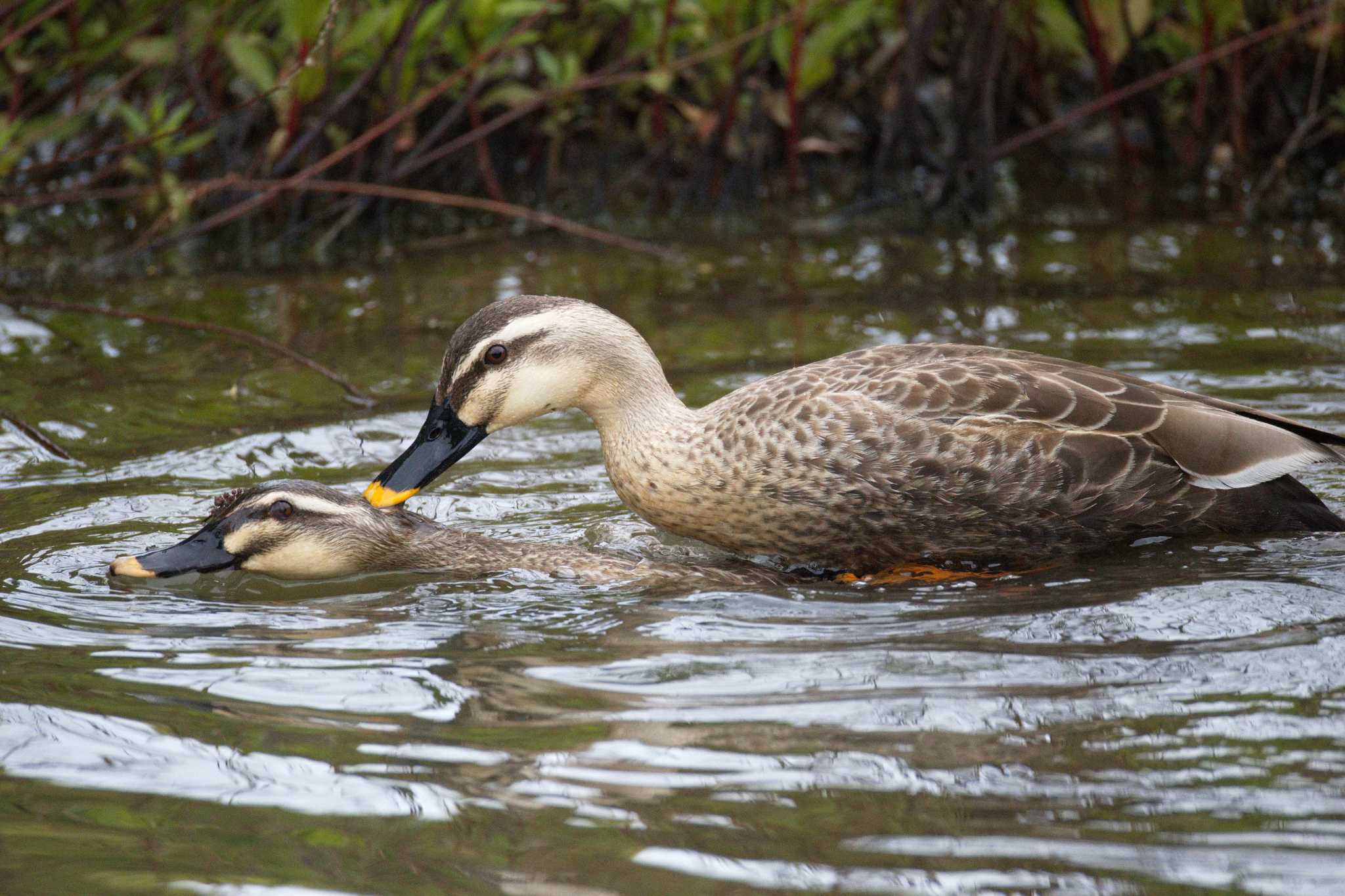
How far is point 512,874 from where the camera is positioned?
11.1 feet

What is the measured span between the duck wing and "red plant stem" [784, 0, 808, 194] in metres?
4.39

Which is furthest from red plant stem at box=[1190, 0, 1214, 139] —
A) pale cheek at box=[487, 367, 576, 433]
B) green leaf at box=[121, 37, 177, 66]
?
green leaf at box=[121, 37, 177, 66]

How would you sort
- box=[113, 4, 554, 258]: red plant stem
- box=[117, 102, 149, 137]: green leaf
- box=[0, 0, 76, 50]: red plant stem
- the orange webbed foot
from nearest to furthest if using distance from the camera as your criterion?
the orange webbed foot < box=[0, 0, 76, 50]: red plant stem < box=[113, 4, 554, 258]: red plant stem < box=[117, 102, 149, 137]: green leaf

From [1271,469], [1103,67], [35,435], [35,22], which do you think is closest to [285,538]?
[35,435]

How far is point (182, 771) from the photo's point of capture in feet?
12.8

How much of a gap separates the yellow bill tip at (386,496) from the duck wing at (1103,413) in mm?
1362

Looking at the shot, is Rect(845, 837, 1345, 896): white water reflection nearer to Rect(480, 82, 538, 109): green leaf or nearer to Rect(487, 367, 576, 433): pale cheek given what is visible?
Rect(487, 367, 576, 433): pale cheek

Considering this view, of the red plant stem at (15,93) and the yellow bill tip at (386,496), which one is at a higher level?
the red plant stem at (15,93)

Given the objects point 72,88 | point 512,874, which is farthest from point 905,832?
point 72,88

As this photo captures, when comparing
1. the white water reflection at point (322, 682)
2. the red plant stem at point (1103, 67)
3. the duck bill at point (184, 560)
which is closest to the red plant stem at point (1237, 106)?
the red plant stem at point (1103, 67)

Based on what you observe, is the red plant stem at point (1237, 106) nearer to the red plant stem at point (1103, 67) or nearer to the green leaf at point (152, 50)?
the red plant stem at point (1103, 67)

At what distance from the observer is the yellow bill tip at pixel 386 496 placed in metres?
5.52

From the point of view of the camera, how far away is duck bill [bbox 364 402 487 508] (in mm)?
5547

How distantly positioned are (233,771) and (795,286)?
19.6 ft
